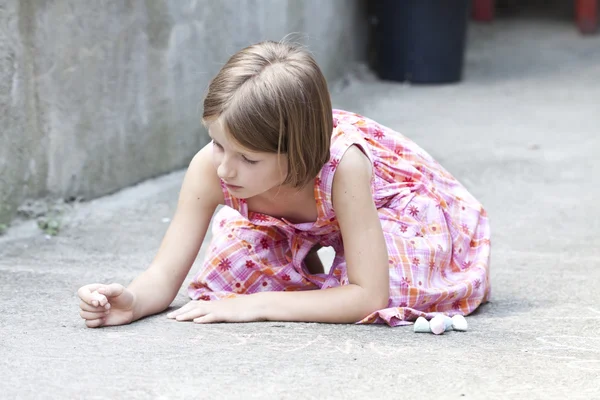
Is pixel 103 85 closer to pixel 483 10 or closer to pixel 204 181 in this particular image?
pixel 204 181

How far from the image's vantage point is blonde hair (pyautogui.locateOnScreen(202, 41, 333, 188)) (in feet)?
7.08

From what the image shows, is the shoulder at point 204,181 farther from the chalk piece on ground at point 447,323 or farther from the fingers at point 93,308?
the chalk piece on ground at point 447,323

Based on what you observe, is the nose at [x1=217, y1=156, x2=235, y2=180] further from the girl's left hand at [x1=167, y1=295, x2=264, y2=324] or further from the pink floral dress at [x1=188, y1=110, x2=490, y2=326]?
→ the girl's left hand at [x1=167, y1=295, x2=264, y2=324]

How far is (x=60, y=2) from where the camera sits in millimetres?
3576

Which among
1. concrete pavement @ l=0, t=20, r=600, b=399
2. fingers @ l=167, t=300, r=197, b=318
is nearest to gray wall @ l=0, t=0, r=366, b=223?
concrete pavement @ l=0, t=20, r=600, b=399

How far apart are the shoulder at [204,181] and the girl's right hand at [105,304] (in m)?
0.31

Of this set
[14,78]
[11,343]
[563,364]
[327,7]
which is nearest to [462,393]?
[563,364]

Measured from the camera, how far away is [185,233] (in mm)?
2469

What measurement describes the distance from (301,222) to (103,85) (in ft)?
5.47

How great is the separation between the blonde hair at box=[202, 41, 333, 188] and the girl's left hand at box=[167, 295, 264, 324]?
13.4 inches

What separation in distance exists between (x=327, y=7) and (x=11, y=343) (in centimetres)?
454

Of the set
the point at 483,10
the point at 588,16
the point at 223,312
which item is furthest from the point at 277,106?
the point at 483,10

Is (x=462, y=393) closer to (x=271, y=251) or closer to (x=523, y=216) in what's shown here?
(x=271, y=251)

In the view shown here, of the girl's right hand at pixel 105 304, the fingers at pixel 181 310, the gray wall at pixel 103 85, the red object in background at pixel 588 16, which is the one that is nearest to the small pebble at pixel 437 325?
the fingers at pixel 181 310
